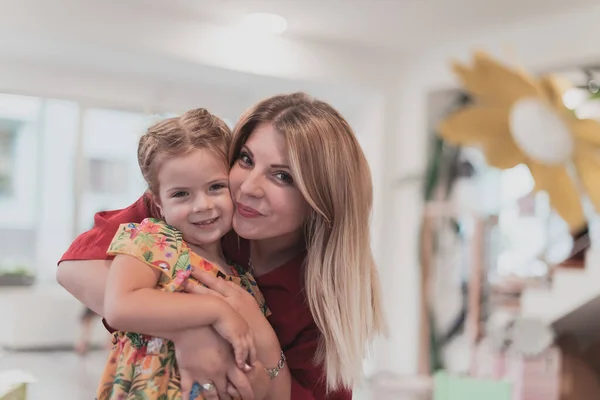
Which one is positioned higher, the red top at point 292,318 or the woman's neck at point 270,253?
the woman's neck at point 270,253

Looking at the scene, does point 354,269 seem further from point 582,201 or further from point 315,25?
point 315,25

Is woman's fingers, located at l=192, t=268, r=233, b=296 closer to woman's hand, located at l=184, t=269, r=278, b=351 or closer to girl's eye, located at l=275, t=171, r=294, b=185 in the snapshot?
woman's hand, located at l=184, t=269, r=278, b=351

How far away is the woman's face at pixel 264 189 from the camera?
115cm

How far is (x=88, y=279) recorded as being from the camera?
112 centimetres

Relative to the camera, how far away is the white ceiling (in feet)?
11.5

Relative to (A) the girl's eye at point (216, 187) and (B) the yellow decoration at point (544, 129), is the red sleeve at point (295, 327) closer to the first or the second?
(A) the girl's eye at point (216, 187)

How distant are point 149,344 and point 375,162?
3.53 meters

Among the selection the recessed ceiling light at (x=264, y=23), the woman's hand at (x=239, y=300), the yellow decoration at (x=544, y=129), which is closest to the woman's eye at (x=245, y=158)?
the woman's hand at (x=239, y=300)

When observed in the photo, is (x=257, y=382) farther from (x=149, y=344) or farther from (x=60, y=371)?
(x=60, y=371)

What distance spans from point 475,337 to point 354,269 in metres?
3.23

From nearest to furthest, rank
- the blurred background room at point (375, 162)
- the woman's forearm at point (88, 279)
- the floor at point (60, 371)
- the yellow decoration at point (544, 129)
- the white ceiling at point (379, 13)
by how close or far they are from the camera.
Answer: the yellow decoration at point (544, 129) < the woman's forearm at point (88, 279) < the white ceiling at point (379, 13) < the blurred background room at point (375, 162) < the floor at point (60, 371)

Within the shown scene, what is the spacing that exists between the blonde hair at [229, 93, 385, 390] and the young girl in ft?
0.33

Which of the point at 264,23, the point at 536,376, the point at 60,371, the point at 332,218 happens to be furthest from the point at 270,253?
the point at 60,371

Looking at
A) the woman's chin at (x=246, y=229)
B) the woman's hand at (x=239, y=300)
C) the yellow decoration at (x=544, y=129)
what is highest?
the yellow decoration at (x=544, y=129)
